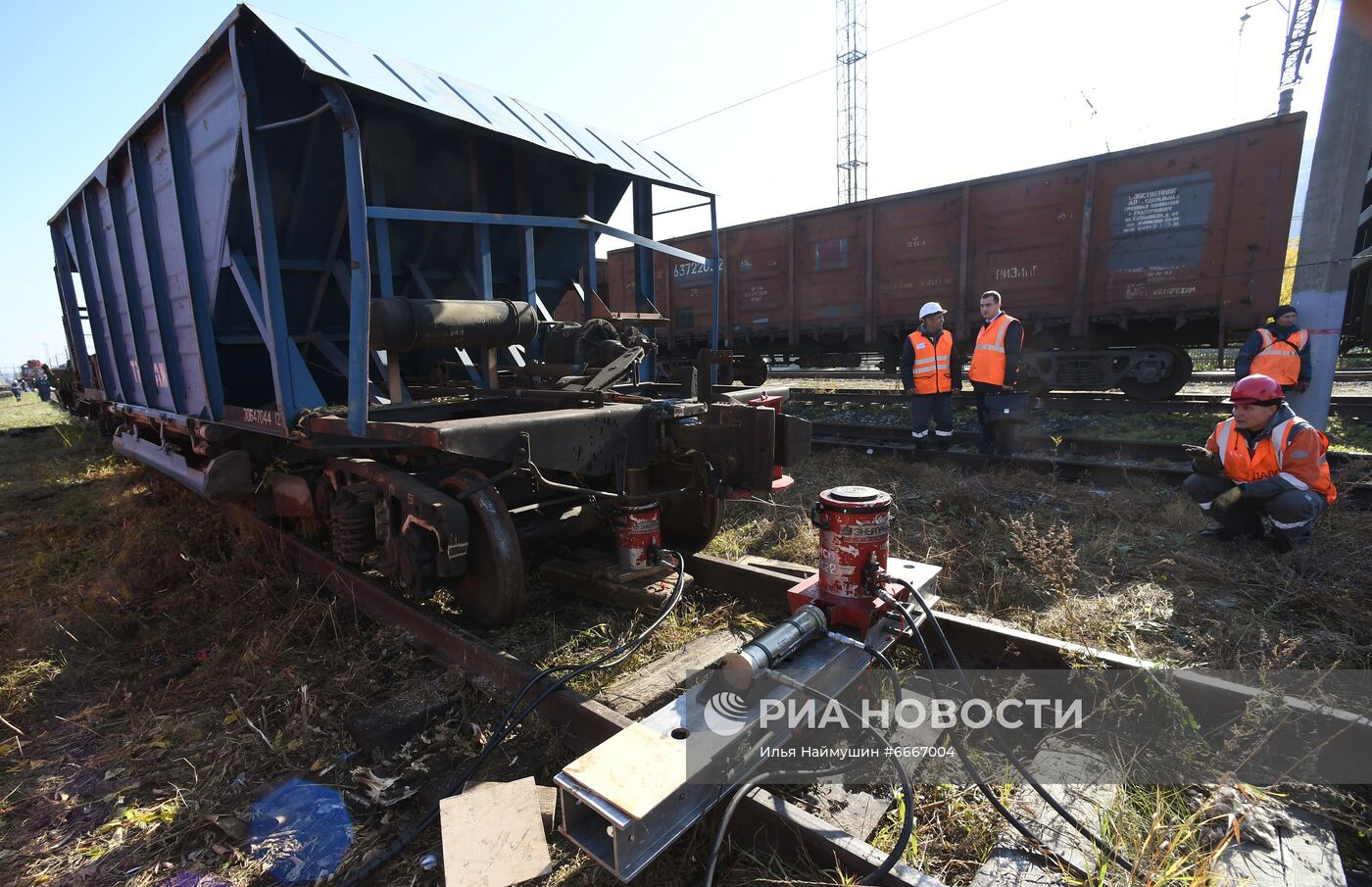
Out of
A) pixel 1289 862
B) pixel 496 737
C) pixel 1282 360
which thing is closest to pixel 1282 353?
pixel 1282 360

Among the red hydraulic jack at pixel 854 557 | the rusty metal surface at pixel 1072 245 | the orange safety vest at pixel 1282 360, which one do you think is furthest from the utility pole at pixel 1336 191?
the red hydraulic jack at pixel 854 557

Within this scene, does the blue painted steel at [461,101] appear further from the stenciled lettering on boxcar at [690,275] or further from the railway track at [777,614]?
the stenciled lettering on boxcar at [690,275]

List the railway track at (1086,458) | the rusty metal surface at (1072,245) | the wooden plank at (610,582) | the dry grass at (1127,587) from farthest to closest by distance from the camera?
the rusty metal surface at (1072,245), the railway track at (1086,458), the wooden plank at (610,582), the dry grass at (1127,587)

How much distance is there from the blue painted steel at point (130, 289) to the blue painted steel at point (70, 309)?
2.76 meters

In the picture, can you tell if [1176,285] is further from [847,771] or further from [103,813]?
[103,813]

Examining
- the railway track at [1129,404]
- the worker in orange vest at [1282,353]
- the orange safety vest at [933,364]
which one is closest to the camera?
the worker in orange vest at [1282,353]

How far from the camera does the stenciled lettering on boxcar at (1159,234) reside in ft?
27.1

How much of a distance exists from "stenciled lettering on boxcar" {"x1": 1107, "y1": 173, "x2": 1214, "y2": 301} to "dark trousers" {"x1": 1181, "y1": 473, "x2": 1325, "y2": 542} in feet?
18.0

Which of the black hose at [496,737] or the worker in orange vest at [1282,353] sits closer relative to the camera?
the black hose at [496,737]

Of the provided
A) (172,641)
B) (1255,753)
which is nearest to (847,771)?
(1255,753)

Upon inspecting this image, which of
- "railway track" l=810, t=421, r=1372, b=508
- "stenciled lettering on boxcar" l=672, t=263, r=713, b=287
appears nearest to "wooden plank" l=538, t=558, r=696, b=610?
"railway track" l=810, t=421, r=1372, b=508

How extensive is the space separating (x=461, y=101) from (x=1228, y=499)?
5.13 metres

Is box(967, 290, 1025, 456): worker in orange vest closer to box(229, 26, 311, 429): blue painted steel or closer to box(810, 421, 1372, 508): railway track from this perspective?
box(810, 421, 1372, 508): railway track

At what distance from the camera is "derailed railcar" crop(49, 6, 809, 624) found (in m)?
2.78
